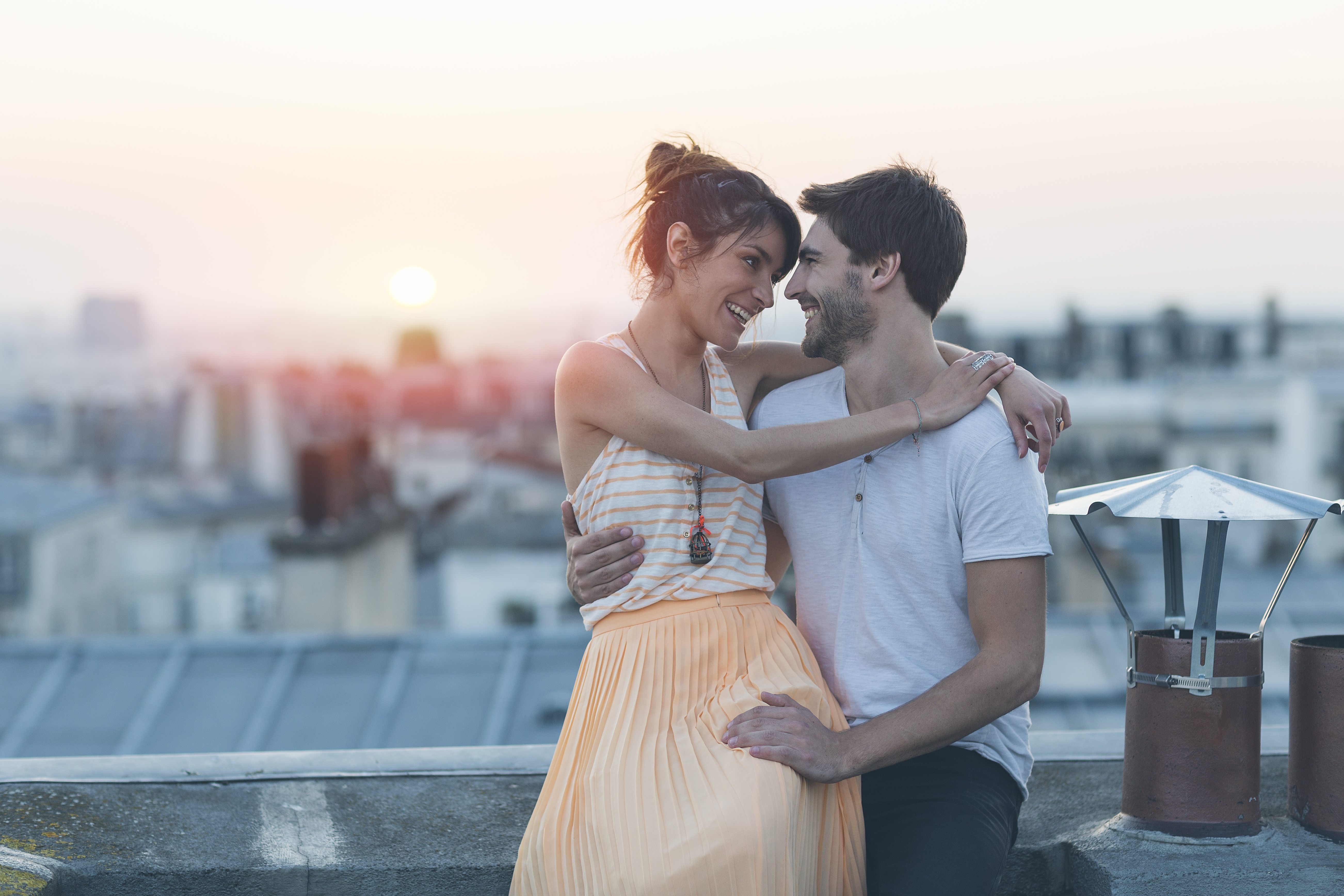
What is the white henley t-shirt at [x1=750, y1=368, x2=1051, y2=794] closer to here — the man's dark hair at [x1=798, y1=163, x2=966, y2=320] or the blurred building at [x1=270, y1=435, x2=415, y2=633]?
the man's dark hair at [x1=798, y1=163, x2=966, y2=320]

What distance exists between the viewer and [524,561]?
35188 millimetres

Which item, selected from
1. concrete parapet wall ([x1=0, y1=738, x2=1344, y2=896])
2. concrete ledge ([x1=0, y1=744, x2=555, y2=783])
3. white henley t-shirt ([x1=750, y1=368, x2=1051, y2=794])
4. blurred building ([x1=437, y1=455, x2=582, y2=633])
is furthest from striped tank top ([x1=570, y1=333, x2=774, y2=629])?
blurred building ([x1=437, y1=455, x2=582, y2=633])

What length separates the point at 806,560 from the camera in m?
2.90

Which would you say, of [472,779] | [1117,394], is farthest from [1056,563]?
[472,779]

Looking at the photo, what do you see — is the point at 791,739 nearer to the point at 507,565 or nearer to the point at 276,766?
the point at 276,766

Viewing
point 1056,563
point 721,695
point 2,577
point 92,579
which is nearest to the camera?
point 721,695

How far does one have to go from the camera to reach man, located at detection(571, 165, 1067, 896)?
2.57 m

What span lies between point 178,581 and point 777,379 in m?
44.4

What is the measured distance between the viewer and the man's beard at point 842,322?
2.86m

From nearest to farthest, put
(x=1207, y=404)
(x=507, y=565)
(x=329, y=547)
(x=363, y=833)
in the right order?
(x=363, y=833) < (x=329, y=547) < (x=507, y=565) < (x=1207, y=404)

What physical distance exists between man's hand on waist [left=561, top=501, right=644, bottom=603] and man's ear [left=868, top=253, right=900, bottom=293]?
0.74 m

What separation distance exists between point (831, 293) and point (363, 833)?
5.23 ft

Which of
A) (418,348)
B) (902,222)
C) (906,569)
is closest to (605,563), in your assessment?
(906,569)

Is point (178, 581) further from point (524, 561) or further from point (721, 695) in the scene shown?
point (721, 695)
